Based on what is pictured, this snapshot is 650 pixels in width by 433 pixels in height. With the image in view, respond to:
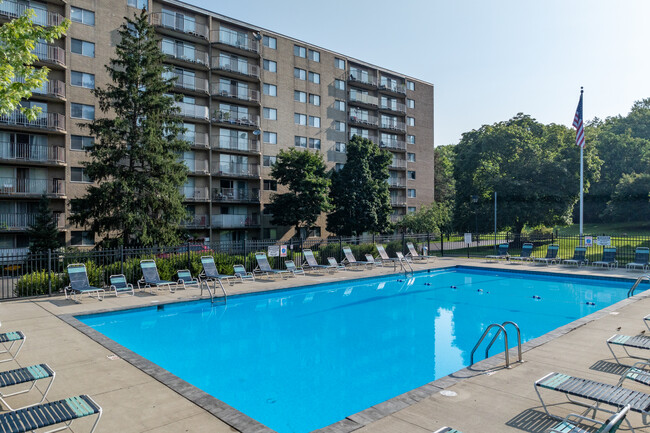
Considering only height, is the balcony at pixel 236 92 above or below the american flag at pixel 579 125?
above

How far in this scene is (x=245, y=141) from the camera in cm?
Answer: 3628

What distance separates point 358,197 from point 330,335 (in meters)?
24.2

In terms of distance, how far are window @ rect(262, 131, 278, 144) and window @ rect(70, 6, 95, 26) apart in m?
14.8

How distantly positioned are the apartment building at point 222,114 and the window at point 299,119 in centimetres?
13

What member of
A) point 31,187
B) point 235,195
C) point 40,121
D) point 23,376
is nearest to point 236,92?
Answer: point 235,195

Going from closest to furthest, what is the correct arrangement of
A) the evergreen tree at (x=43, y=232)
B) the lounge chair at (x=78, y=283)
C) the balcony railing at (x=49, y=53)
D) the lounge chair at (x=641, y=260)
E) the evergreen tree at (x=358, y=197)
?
the lounge chair at (x=78, y=283), the lounge chair at (x=641, y=260), the evergreen tree at (x=43, y=232), the balcony railing at (x=49, y=53), the evergreen tree at (x=358, y=197)

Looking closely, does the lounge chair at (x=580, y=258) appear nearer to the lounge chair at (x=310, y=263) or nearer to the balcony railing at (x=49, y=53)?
the lounge chair at (x=310, y=263)

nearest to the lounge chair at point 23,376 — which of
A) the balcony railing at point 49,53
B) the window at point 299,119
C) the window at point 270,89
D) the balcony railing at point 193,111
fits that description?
the balcony railing at point 49,53

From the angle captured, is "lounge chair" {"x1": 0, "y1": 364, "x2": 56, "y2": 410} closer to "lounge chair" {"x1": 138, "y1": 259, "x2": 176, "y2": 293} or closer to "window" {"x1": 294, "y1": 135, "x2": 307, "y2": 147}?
"lounge chair" {"x1": 138, "y1": 259, "x2": 176, "y2": 293}

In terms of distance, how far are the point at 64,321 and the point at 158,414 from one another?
6.95 meters

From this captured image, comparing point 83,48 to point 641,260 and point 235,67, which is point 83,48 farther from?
point 641,260

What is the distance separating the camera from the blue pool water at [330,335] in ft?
24.7

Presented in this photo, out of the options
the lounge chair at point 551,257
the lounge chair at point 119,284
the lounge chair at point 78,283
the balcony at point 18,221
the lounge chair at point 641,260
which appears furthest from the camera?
the balcony at point 18,221

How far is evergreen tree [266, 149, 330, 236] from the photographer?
32062 millimetres
